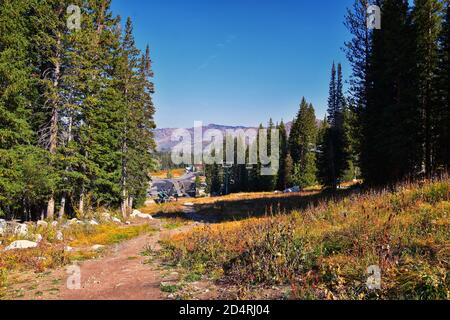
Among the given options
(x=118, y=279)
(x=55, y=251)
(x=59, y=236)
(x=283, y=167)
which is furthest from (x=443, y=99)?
(x=283, y=167)

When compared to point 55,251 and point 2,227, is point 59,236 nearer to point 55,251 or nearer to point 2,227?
point 2,227

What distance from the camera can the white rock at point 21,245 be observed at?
40.4ft

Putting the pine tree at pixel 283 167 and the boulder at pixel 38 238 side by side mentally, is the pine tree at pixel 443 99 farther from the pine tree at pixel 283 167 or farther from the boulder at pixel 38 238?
the pine tree at pixel 283 167

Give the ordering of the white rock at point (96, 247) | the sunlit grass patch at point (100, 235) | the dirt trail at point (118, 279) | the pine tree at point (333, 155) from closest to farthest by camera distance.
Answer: the dirt trail at point (118, 279)
the white rock at point (96, 247)
the sunlit grass patch at point (100, 235)
the pine tree at point (333, 155)

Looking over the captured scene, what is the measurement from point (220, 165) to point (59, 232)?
78545 millimetres

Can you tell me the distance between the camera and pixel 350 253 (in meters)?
7.19

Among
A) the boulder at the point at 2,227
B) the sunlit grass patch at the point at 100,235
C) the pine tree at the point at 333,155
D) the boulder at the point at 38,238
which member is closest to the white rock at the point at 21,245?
the boulder at the point at 38,238

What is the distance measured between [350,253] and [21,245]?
13252 mm

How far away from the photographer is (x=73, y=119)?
22.4 m

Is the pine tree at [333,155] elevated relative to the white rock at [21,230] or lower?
elevated

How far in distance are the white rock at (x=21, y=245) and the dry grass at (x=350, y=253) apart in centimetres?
662
